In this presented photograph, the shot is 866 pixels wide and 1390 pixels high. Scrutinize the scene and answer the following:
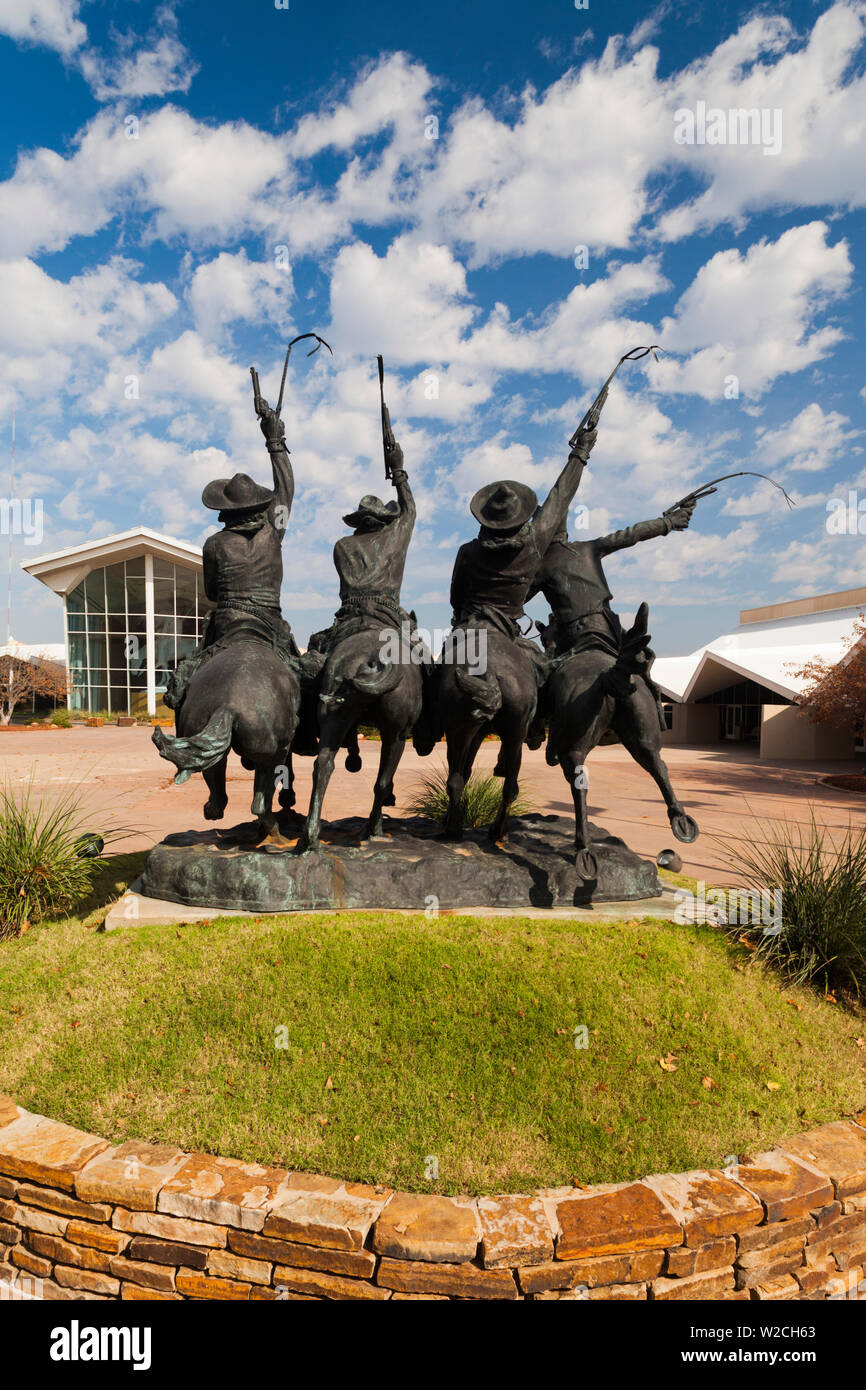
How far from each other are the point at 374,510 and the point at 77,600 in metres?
31.6

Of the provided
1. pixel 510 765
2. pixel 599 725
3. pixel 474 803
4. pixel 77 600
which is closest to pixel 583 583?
pixel 599 725

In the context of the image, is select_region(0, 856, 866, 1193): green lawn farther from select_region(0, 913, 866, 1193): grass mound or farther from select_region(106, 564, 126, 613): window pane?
select_region(106, 564, 126, 613): window pane

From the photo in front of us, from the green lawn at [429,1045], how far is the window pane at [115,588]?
30.8 metres

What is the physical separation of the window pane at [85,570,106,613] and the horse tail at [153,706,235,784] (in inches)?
1234

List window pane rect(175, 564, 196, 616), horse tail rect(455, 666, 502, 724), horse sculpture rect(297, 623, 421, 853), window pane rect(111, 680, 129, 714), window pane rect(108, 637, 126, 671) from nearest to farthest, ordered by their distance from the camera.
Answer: horse tail rect(455, 666, 502, 724), horse sculpture rect(297, 623, 421, 853), window pane rect(175, 564, 196, 616), window pane rect(108, 637, 126, 671), window pane rect(111, 680, 129, 714)

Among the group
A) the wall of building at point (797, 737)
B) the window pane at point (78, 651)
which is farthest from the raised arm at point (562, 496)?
the window pane at point (78, 651)

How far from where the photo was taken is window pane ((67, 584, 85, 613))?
32250mm

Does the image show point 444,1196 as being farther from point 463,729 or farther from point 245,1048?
point 463,729

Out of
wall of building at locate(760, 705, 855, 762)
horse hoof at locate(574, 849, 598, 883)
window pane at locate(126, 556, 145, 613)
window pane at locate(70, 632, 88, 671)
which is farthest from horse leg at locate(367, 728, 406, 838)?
window pane at locate(70, 632, 88, 671)

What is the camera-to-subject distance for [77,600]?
32.4 metres

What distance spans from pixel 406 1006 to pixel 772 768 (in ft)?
57.1

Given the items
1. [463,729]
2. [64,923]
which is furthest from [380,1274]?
[64,923]
